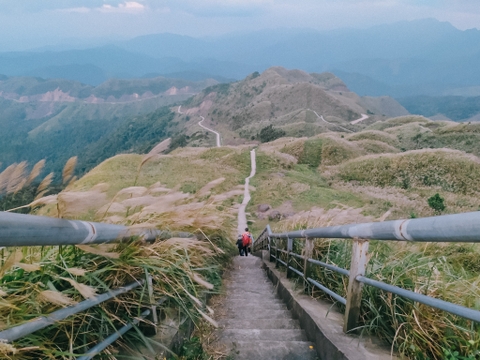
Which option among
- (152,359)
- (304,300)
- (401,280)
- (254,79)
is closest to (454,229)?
(401,280)

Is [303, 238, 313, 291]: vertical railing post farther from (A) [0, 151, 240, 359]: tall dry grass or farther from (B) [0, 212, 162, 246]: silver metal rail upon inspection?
(B) [0, 212, 162, 246]: silver metal rail

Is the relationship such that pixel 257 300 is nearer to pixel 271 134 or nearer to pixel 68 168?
pixel 68 168

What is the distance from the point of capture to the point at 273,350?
3.08m

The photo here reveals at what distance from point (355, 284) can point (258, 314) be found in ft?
6.24

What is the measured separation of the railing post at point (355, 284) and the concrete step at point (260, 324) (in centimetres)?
107

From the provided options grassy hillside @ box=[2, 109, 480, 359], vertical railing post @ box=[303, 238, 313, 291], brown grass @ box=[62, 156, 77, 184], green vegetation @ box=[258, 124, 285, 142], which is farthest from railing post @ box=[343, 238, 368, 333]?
green vegetation @ box=[258, 124, 285, 142]

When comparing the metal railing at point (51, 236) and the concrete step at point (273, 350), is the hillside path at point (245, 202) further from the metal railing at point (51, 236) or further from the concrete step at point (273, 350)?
the metal railing at point (51, 236)

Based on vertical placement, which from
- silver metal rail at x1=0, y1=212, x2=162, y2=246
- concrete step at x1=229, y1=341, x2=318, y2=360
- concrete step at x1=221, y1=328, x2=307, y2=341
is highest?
silver metal rail at x1=0, y1=212, x2=162, y2=246

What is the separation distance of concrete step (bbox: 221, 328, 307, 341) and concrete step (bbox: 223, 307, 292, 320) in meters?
0.72

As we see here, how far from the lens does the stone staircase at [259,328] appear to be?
10.1 feet

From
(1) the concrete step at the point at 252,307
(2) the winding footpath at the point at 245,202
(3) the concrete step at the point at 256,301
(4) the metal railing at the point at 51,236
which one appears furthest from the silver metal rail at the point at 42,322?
(2) the winding footpath at the point at 245,202

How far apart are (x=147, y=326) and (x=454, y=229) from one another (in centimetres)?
199

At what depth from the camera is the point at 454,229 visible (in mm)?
1516

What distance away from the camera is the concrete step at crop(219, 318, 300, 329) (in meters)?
3.96
